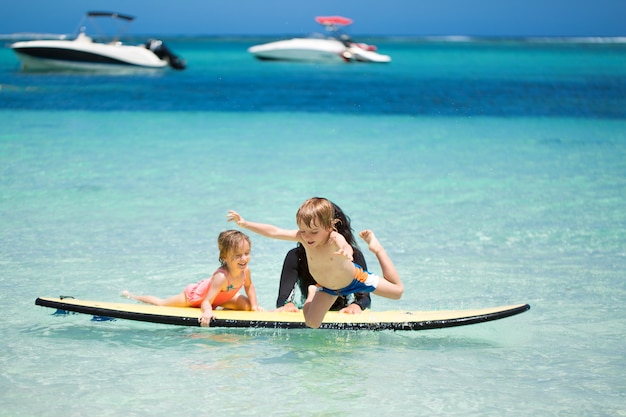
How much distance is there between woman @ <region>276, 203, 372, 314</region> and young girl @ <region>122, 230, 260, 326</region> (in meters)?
0.19

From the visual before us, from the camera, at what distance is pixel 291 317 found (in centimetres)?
456

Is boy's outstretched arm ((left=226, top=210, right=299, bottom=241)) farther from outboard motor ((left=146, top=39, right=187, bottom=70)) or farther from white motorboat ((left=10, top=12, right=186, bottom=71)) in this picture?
outboard motor ((left=146, top=39, right=187, bottom=70))

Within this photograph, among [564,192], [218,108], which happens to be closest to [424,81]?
[218,108]

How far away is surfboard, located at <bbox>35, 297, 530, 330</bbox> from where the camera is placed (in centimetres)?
454

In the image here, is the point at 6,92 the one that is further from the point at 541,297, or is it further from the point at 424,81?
the point at 541,297

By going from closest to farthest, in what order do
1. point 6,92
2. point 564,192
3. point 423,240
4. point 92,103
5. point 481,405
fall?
point 481,405
point 423,240
point 564,192
point 92,103
point 6,92

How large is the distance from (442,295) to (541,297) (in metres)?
0.65

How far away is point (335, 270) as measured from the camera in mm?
4289

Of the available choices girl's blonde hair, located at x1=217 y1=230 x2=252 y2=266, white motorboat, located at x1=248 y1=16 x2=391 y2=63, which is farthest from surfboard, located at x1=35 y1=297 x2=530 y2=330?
white motorboat, located at x1=248 y1=16 x2=391 y2=63

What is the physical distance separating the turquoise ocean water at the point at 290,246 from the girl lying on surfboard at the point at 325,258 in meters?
0.32

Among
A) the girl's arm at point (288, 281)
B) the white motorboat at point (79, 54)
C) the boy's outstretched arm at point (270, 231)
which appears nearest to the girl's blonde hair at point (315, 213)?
the boy's outstretched arm at point (270, 231)

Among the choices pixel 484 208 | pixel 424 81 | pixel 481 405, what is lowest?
pixel 481 405

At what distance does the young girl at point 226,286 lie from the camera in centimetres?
460

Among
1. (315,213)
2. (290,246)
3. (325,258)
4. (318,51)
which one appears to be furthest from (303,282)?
(318,51)
